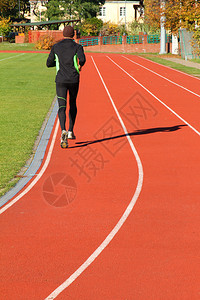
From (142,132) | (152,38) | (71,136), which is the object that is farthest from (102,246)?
(152,38)

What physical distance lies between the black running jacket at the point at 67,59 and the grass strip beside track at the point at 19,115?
5.25ft

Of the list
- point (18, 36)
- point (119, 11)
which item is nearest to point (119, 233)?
point (18, 36)

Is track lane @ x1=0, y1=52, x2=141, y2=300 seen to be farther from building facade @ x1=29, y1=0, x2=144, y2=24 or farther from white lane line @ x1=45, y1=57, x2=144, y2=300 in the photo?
building facade @ x1=29, y1=0, x2=144, y2=24

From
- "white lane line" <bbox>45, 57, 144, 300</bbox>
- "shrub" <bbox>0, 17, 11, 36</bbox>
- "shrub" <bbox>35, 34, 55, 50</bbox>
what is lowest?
"white lane line" <bbox>45, 57, 144, 300</bbox>

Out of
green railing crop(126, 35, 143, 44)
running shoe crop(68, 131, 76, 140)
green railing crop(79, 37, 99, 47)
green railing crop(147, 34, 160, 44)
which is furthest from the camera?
green railing crop(79, 37, 99, 47)

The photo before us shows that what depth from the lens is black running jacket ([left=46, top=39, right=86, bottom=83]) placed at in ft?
33.0

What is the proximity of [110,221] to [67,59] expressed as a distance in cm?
443

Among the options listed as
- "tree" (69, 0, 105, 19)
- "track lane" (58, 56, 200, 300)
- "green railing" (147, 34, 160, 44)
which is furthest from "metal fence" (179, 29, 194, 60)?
"tree" (69, 0, 105, 19)

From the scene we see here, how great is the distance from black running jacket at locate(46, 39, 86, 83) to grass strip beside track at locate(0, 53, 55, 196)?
1599mm

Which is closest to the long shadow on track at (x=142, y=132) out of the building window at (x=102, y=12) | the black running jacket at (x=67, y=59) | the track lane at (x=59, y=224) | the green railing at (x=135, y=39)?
the track lane at (x=59, y=224)

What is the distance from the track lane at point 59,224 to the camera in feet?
16.4

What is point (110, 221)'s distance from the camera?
259 inches

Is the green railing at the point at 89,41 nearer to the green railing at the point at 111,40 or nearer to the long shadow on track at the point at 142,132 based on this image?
the green railing at the point at 111,40

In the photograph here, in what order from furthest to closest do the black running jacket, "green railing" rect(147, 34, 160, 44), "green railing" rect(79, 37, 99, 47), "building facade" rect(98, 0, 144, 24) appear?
"building facade" rect(98, 0, 144, 24), "green railing" rect(79, 37, 99, 47), "green railing" rect(147, 34, 160, 44), the black running jacket
